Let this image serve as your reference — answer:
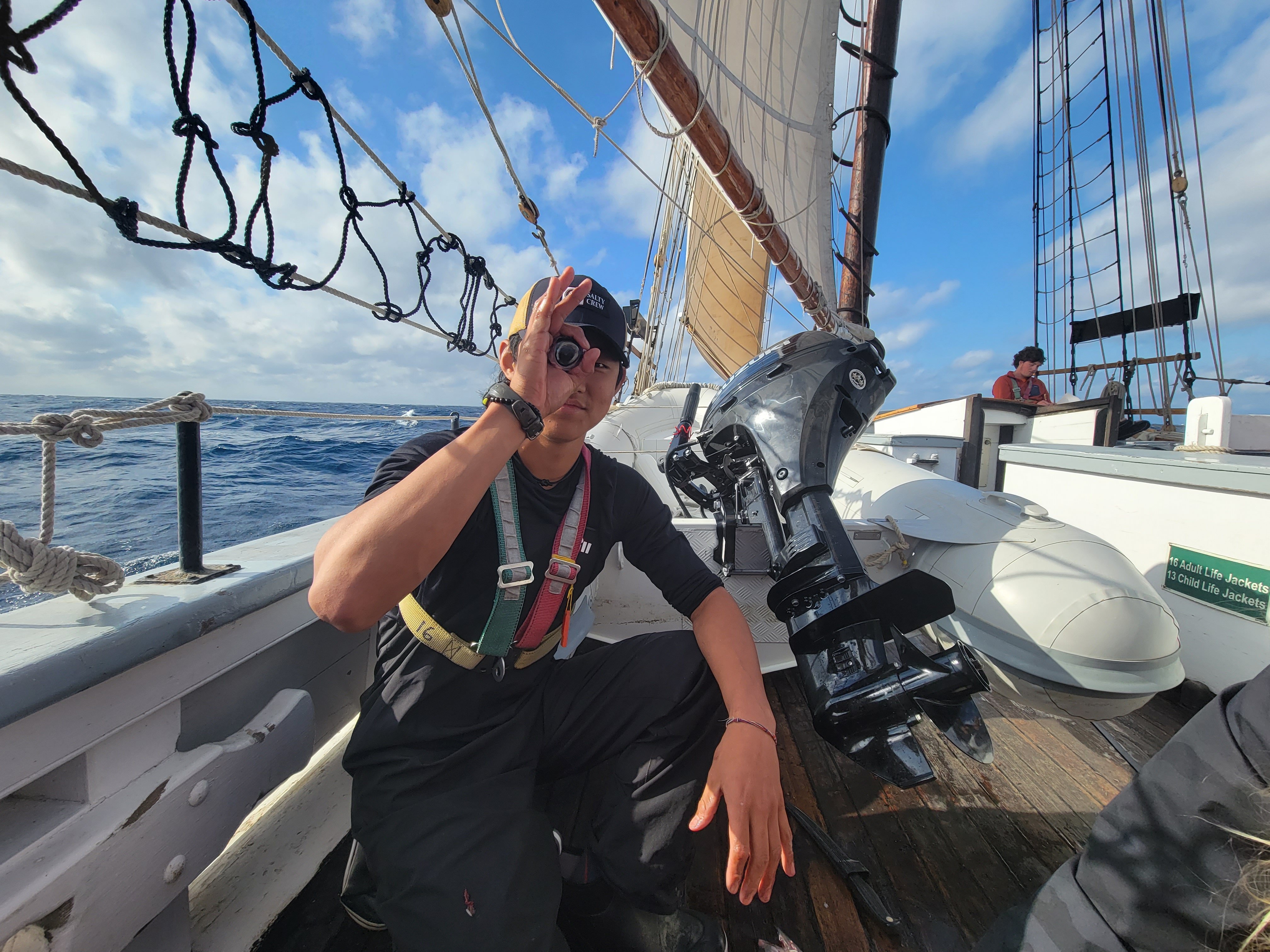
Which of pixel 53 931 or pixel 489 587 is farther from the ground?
pixel 489 587

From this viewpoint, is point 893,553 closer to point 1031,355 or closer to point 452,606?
point 452,606

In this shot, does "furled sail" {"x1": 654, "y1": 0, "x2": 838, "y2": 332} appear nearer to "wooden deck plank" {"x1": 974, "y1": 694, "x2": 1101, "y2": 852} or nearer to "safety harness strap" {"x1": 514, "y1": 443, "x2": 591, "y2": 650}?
"safety harness strap" {"x1": 514, "y1": 443, "x2": 591, "y2": 650}

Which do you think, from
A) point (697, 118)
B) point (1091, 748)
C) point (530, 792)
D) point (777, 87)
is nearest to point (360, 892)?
point (530, 792)

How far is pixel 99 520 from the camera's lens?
4.74 metres

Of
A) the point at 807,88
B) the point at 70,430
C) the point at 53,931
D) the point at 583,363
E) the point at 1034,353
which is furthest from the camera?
the point at 1034,353

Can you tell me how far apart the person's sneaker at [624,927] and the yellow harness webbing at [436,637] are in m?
0.57

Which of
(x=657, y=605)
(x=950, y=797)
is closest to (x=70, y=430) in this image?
(x=657, y=605)

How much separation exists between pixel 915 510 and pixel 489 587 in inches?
73.1

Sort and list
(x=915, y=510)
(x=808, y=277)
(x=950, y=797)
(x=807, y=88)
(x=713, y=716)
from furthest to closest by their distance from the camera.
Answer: (x=808, y=277) < (x=807, y=88) < (x=915, y=510) < (x=950, y=797) < (x=713, y=716)

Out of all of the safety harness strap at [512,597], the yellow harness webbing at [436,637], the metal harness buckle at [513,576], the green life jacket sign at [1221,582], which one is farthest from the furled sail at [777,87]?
the green life jacket sign at [1221,582]

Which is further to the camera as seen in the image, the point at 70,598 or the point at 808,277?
the point at 808,277

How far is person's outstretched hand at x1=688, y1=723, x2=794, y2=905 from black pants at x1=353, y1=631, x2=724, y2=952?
4.0 inches

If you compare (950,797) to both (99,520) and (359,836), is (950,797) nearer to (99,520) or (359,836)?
(359,836)

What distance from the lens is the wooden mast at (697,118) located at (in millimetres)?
1804
